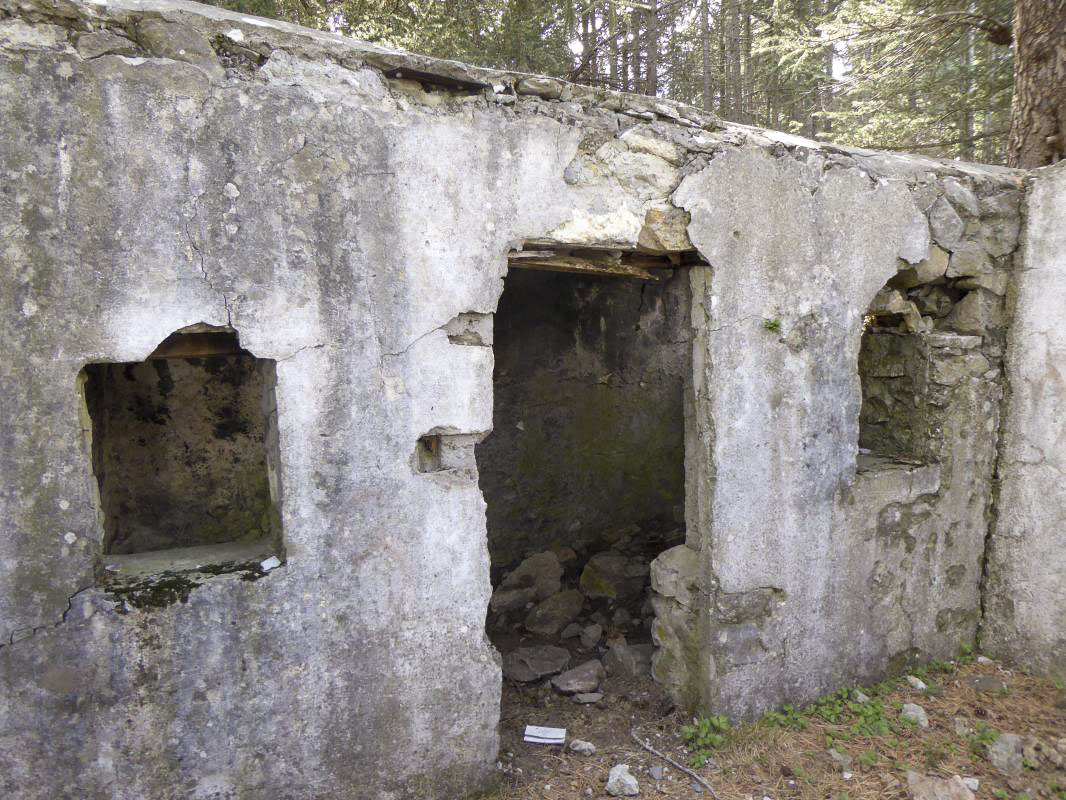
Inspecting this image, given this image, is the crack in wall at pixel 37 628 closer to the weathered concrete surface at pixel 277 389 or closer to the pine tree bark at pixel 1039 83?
the weathered concrete surface at pixel 277 389

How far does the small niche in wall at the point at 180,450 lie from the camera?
338 cm

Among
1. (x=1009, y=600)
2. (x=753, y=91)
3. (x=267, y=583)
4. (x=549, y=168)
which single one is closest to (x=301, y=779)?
(x=267, y=583)

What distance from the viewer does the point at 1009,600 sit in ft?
12.5

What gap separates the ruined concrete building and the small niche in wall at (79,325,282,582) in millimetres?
18

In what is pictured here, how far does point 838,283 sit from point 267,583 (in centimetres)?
284

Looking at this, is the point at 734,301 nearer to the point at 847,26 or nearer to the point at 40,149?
the point at 40,149

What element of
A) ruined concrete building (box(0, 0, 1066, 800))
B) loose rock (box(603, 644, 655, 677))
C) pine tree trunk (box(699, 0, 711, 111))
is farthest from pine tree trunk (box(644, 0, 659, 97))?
loose rock (box(603, 644, 655, 677))

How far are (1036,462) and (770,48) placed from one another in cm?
505

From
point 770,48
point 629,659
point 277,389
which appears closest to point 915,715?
point 629,659

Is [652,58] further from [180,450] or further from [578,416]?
[180,450]

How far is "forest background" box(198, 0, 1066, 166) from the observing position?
585 centimetres

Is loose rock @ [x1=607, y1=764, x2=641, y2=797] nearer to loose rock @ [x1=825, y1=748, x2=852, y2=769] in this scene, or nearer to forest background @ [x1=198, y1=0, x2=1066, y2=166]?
loose rock @ [x1=825, y1=748, x2=852, y2=769]

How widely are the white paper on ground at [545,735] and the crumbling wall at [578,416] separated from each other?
6.48 ft

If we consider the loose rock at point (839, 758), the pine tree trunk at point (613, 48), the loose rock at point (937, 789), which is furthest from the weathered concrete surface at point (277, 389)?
the pine tree trunk at point (613, 48)
